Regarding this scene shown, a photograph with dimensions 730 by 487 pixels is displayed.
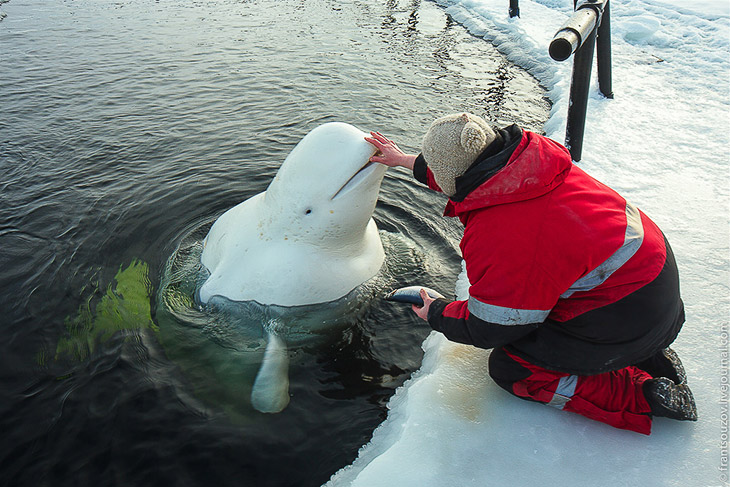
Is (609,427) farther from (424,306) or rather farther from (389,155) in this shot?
(389,155)

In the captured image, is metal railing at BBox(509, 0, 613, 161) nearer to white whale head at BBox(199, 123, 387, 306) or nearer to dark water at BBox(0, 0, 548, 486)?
dark water at BBox(0, 0, 548, 486)

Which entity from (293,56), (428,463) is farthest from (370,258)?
(293,56)

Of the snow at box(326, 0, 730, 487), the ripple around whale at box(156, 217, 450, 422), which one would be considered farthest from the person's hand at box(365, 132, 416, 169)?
the snow at box(326, 0, 730, 487)

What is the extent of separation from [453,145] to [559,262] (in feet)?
3.05

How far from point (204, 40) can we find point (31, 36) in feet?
17.3

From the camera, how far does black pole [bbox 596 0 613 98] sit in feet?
25.3

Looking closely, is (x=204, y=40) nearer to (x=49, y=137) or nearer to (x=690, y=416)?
(x=49, y=137)

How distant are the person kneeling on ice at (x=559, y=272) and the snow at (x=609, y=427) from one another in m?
0.23

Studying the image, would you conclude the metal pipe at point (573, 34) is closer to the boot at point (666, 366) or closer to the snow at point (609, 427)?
the snow at point (609, 427)

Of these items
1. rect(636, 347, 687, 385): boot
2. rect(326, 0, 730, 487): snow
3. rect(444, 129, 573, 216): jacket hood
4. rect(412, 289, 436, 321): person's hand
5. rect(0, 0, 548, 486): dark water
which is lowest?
rect(0, 0, 548, 486): dark water

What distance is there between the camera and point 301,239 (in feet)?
16.5

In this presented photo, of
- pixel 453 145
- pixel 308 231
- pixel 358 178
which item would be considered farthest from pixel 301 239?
pixel 453 145

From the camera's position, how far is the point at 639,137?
26.0 ft

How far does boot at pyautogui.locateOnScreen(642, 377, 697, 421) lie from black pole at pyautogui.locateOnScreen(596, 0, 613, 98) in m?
Result: 5.85
